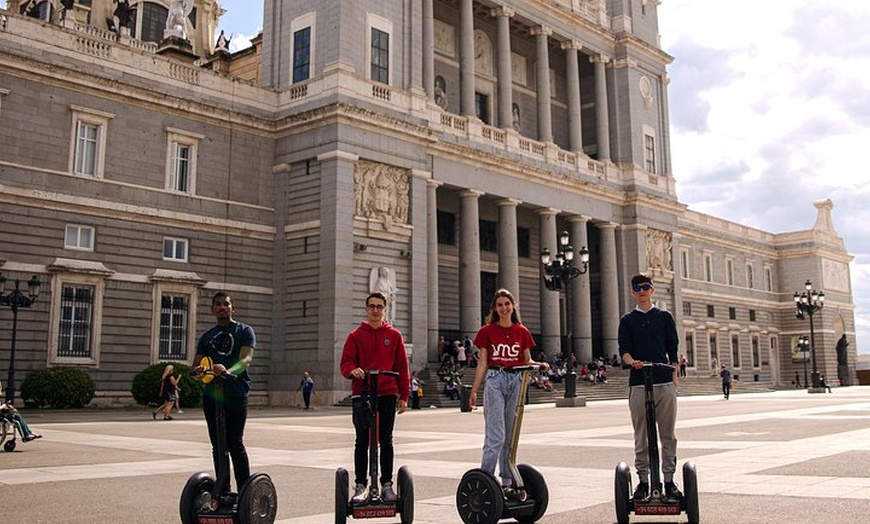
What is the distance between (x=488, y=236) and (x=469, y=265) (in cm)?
682

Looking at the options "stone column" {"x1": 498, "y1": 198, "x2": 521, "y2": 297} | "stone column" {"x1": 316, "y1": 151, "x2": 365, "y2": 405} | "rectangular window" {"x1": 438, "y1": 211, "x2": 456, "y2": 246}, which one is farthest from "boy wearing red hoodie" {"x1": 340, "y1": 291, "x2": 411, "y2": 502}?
"rectangular window" {"x1": 438, "y1": 211, "x2": 456, "y2": 246}

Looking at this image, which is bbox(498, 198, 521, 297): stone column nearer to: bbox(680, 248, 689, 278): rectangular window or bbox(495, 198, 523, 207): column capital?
bbox(495, 198, 523, 207): column capital

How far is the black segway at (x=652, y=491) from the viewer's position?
24.1ft

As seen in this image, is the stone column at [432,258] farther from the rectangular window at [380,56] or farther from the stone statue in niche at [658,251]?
the stone statue in niche at [658,251]

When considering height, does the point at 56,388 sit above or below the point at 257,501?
above

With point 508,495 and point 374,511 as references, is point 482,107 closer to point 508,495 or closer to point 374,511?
point 508,495

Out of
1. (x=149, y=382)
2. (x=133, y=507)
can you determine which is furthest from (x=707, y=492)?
(x=149, y=382)

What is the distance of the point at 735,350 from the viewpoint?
71.6 m

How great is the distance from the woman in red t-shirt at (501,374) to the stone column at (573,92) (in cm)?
4388

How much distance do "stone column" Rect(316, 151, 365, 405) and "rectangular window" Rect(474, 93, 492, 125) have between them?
51.8 feet

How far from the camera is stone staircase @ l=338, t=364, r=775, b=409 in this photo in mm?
34562

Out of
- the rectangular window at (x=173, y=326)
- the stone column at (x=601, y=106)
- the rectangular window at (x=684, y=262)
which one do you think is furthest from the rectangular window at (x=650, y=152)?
the rectangular window at (x=173, y=326)

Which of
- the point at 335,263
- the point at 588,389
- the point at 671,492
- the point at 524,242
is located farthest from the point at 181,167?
the point at 671,492

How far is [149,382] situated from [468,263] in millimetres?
17422
